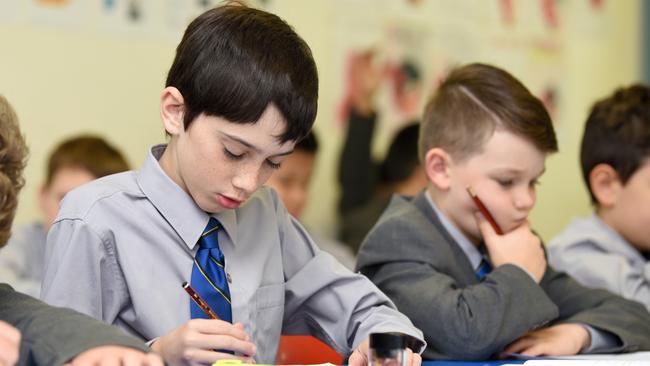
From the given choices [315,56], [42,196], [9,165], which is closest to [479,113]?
[9,165]

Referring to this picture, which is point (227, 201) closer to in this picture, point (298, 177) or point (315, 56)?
point (298, 177)

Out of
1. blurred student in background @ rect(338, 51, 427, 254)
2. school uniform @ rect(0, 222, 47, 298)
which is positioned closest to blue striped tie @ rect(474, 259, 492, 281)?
school uniform @ rect(0, 222, 47, 298)

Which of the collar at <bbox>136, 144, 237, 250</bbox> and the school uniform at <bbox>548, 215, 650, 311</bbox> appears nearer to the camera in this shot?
the collar at <bbox>136, 144, 237, 250</bbox>

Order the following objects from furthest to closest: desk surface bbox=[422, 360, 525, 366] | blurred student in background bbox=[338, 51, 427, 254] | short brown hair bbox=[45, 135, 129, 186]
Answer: blurred student in background bbox=[338, 51, 427, 254] → short brown hair bbox=[45, 135, 129, 186] → desk surface bbox=[422, 360, 525, 366]

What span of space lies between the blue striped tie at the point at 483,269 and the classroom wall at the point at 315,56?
1.26 m

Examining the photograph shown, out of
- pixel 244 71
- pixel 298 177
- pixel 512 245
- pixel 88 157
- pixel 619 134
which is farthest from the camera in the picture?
pixel 298 177

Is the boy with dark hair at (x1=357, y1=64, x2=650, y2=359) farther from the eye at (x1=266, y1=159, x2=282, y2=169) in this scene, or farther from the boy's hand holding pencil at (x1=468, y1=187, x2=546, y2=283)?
the eye at (x1=266, y1=159, x2=282, y2=169)

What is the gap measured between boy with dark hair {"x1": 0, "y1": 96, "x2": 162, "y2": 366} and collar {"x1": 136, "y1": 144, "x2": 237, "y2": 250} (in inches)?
9.3

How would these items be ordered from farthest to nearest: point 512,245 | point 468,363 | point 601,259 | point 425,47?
point 425,47 < point 601,259 < point 512,245 < point 468,363

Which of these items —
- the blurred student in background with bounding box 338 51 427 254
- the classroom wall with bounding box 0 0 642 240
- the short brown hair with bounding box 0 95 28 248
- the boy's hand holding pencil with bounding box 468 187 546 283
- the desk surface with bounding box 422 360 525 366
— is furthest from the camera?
the blurred student in background with bounding box 338 51 427 254

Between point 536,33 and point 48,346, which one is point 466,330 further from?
point 536,33

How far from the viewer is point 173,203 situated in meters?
1.44

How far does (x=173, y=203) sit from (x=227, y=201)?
3.6 inches

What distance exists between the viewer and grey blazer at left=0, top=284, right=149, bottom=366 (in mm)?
1043
